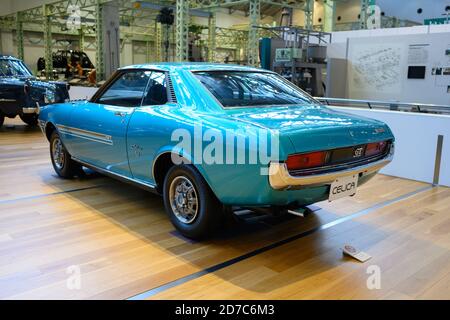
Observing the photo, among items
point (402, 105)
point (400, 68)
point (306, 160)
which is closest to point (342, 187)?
point (306, 160)

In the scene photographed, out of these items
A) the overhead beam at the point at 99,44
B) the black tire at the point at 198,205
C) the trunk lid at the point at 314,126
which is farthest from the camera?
the overhead beam at the point at 99,44

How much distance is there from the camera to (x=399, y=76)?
399 inches

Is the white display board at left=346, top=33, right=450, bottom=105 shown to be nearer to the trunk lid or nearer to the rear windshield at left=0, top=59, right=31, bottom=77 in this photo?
the trunk lid

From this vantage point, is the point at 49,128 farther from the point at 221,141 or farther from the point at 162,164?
the point at 221,141

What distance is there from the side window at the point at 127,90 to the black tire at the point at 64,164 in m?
1.04

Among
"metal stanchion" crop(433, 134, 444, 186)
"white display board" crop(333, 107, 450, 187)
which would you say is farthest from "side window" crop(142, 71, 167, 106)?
"metal stanchion" crop(433, 134, 444, 186)

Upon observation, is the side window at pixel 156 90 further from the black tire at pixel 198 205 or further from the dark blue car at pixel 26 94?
the dark blue car at pixel 26 94

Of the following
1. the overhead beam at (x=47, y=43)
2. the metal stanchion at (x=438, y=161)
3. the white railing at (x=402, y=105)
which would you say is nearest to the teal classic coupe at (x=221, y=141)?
the metal stanchion at (x=438, y=161)

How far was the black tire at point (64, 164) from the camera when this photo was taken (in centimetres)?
497

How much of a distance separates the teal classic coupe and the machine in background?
253 inches

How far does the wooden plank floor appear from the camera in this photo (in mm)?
2584

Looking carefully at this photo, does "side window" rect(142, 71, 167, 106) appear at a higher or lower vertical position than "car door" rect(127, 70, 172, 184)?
higher
